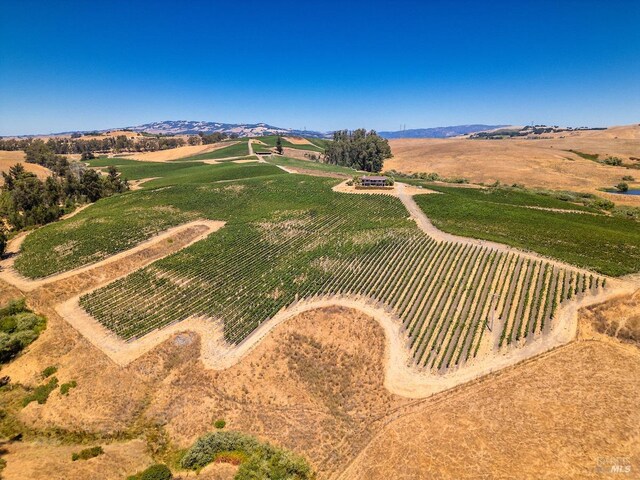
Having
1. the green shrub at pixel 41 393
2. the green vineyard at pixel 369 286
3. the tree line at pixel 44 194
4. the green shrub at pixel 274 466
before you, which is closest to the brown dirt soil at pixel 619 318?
the green vineyard at pixel 369 286

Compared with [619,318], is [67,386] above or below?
below

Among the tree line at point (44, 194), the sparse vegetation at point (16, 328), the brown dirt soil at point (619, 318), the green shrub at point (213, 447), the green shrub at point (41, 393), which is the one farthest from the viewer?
the tree line at point (44, 194)

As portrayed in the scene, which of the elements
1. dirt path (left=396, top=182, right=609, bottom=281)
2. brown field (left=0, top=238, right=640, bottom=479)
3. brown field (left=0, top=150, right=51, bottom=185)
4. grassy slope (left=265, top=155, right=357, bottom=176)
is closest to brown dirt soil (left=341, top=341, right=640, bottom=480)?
brown field (left=0, top=238, right=640, bottom=479)

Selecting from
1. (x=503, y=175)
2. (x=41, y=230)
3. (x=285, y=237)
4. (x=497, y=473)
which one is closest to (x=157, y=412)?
(x=497, y=473)

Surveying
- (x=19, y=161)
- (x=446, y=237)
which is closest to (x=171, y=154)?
(x=19, y=161)

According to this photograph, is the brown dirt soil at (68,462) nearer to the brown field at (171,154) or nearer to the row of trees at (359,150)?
the row of trees at (359,150)

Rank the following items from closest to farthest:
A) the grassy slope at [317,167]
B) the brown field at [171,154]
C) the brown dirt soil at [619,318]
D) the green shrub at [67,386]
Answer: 1. the green shrub at [67,386]
2. the brown dirt soil at [619,318]
3. the grassy slope at [317,167]
4. the brown field at [171,154]

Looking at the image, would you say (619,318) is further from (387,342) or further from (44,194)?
(44,194)
